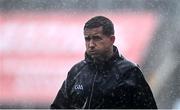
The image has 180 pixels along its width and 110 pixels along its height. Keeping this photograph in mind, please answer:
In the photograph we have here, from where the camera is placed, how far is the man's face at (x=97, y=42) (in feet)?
15.1

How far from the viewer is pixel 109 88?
14.8 feet

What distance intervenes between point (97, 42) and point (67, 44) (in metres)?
4.87

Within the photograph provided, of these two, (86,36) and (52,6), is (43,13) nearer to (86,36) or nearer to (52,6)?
(52,6)

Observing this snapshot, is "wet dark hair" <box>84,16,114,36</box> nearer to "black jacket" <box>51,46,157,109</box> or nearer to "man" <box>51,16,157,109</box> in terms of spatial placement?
"man" <box>51,16,157,109</box>

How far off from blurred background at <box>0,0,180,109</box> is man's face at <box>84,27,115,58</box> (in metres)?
4.49

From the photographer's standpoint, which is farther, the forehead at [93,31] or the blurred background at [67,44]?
the blurred background at [67,44]

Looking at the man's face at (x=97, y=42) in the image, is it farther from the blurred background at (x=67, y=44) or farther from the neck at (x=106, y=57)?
the blurred background at (x=67, y=44)

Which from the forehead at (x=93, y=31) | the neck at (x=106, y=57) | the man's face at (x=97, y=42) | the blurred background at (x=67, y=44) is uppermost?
the forehead at (x=93, y=31)

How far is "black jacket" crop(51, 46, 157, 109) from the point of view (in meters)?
4.49

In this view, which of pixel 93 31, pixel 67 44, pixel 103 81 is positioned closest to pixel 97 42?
pixel 93 31

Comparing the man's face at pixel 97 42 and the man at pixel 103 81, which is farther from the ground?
the man's face at pixel 97 42

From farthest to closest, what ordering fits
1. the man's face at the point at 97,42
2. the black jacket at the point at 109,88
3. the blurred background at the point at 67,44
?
the blurred background at the point at 67,44
the man's face at the point at 97,42
the black jacket at the point at 109,88

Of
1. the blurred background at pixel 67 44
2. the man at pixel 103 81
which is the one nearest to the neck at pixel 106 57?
the man at pixel 103 81

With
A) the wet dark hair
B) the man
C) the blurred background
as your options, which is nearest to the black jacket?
the man
